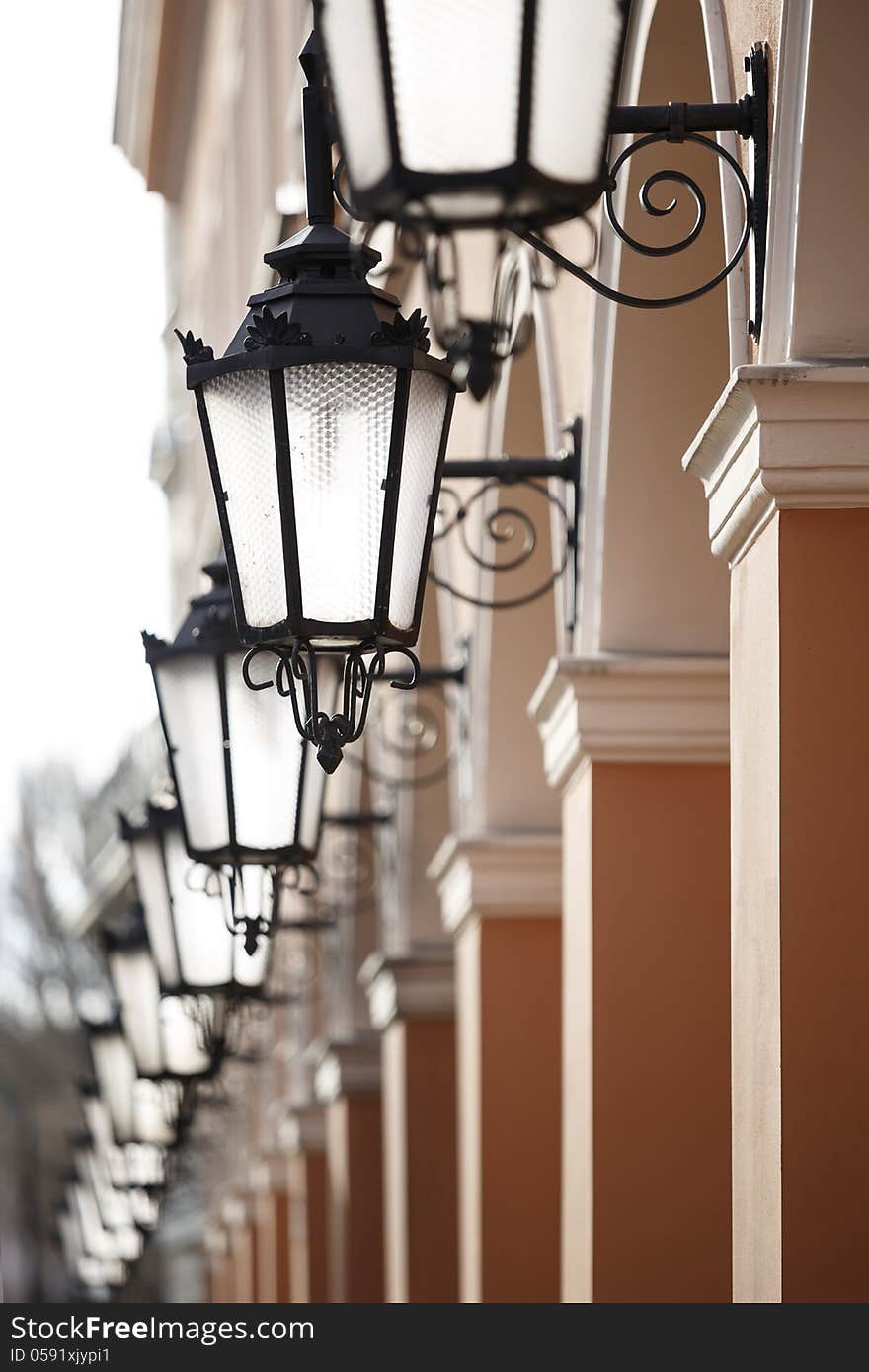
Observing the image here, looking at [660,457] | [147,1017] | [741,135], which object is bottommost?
[147,1017]

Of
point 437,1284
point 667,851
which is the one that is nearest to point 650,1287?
point 667,851

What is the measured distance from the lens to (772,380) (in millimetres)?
4031

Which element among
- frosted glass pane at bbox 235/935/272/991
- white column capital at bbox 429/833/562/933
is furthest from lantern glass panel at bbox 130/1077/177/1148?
frosted glass pane at bbox 235/935/272/991

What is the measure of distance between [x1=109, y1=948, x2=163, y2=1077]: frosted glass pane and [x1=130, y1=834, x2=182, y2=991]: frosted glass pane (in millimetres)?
1097

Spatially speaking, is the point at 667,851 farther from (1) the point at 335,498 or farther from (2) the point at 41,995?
(2) the point at 41,995

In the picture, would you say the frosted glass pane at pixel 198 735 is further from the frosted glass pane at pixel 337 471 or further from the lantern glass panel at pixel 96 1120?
the lantern glass panel at pixel 96 1120

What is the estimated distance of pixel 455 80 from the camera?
3072 millimetres

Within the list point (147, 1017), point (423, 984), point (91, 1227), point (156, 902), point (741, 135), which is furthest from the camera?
point (91, 1227)

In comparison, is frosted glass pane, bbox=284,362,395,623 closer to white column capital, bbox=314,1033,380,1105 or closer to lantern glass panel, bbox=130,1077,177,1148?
lantern glass panel, bbox=130,1077,177,1148

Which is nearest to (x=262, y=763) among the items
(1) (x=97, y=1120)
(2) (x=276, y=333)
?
(2) (x=276, y=333)

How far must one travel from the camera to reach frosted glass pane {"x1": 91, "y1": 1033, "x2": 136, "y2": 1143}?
1013cm

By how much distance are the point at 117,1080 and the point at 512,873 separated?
2624 millimetres

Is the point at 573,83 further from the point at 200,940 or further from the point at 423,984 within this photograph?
the point at 423,984

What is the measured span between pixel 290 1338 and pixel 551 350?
12.1ft
